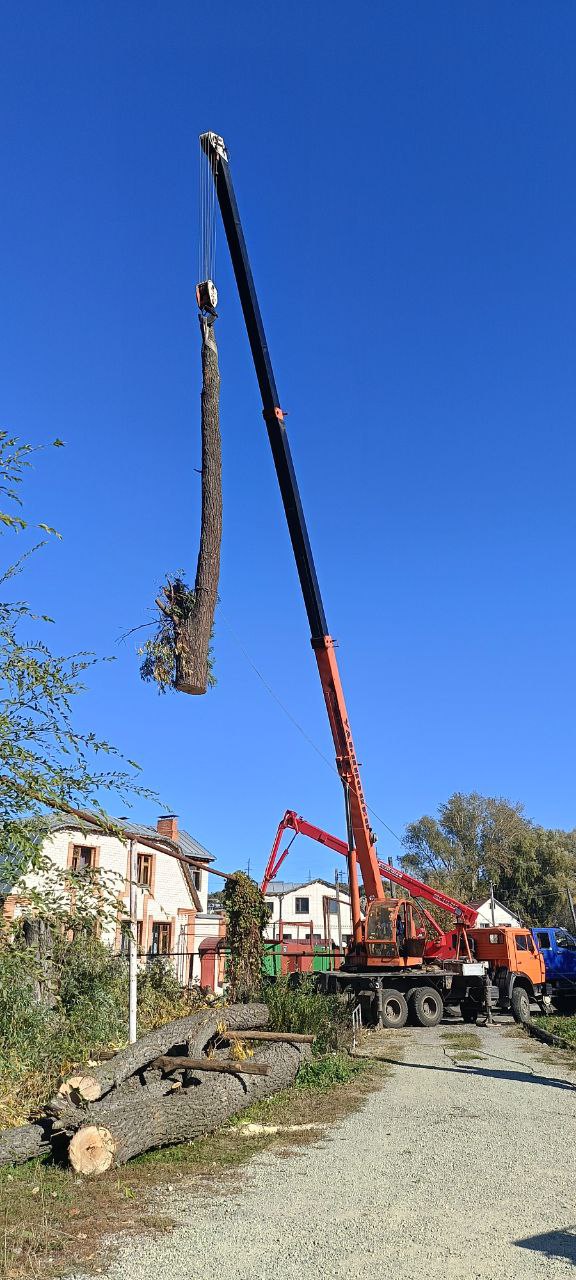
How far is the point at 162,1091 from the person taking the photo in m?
8.62


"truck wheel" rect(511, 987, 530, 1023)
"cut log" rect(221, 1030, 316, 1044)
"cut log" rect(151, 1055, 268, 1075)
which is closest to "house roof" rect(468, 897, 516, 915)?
"truck wheel" rect(511, 987, 530, 1023)

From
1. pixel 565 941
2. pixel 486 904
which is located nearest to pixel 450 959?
pixel 565 941

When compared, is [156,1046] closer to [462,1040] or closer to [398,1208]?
[398,1208]

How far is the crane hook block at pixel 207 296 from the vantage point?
7734 mm

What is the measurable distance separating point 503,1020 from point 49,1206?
17.6 metres

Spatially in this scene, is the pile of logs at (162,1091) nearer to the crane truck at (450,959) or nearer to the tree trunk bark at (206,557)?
the tree trunk bark at (206,557)

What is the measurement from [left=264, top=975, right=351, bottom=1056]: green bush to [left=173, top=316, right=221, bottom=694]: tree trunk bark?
7.86 meters

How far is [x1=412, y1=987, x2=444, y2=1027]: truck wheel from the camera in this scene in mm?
19406

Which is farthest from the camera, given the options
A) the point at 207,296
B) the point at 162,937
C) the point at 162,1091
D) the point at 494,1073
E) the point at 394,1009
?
the point at 162,937

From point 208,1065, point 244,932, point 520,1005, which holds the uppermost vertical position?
point 244,932

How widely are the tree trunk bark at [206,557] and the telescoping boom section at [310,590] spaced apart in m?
5.50

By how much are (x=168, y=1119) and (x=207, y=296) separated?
7.75 metres

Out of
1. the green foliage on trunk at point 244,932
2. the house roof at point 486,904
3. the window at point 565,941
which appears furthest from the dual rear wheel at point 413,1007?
the house roof at point 486,904

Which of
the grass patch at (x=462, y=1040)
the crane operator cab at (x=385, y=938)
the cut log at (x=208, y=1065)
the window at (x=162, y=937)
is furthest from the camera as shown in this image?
the window at (x=162, y=937)
